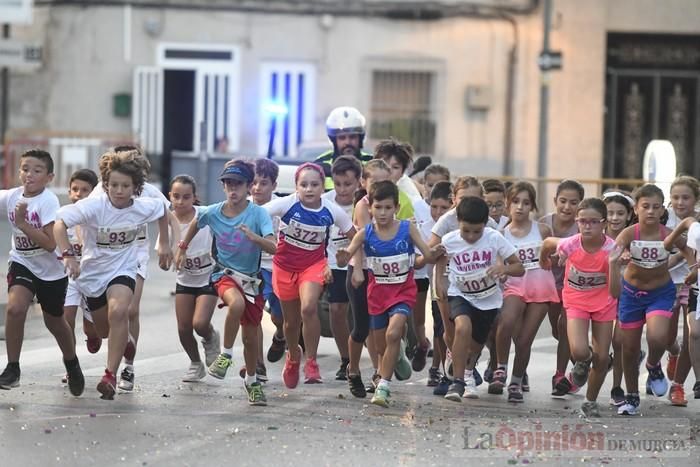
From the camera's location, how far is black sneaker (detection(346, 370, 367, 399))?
10820mm

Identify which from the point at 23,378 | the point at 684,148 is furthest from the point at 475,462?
the point at 684,148

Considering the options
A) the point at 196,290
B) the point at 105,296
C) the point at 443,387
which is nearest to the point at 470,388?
the point at 443,387

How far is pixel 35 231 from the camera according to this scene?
407 inches

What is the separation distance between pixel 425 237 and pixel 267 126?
18906mm

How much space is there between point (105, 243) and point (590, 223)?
3.14 metres

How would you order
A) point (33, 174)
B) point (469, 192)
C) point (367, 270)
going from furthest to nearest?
point (469, 192)
point (367, 270)
point (33, 174)

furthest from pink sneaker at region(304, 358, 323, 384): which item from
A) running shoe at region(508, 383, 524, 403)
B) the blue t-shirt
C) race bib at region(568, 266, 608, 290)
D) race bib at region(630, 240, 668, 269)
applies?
race bib at region(630, 240, 668, 269)

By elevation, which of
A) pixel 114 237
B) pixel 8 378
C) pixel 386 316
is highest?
pixel 114 237

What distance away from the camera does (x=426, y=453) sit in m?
8.79

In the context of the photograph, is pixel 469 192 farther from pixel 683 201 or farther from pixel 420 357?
pixel 420 357

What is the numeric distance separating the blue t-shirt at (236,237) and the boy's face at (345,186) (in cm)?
91

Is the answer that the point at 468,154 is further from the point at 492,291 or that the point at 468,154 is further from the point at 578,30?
the point at 492,291

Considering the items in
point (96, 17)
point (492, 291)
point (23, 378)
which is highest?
point (96, 17)

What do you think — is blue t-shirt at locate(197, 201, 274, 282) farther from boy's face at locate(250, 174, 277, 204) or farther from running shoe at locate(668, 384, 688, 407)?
running shoe at locate(668, 384, 688, 407)
